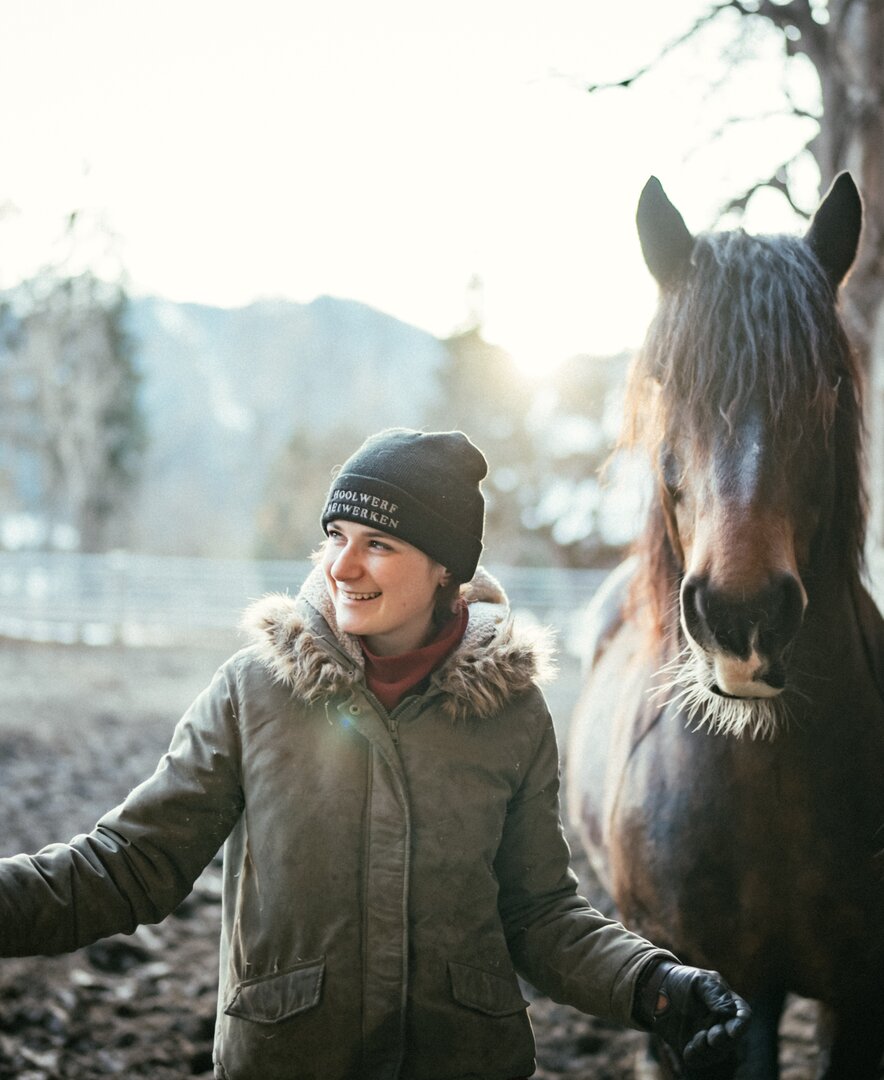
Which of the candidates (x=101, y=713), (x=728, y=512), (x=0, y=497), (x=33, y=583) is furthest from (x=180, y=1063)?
(x=0, y=497)

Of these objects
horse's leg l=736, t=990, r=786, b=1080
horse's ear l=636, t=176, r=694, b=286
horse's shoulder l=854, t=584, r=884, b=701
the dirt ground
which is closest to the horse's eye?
horse's ear l=636, t=176, r=694, b=286

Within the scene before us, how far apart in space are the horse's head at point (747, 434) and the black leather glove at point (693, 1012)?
0.46m

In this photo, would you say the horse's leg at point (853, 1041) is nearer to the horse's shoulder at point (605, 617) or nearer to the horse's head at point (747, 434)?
the horse's head at point (747, 434)

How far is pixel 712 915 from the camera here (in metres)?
2.05

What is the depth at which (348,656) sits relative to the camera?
1648 mm

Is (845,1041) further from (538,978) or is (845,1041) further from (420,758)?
(420,758)

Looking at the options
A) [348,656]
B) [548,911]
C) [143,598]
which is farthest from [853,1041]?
[143,598]

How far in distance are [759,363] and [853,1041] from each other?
4.92 feet

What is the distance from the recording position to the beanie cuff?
5.43ft

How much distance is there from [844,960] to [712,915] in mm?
279

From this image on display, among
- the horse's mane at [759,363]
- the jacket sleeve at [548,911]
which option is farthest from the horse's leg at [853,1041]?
the horse's mane at [759,363]

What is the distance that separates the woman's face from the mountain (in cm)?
3788

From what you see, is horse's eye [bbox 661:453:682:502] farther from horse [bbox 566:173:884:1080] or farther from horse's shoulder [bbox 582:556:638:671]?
horse's shoulder [bbox 582:556:638:671]

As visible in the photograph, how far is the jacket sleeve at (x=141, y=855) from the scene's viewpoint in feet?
4.63
